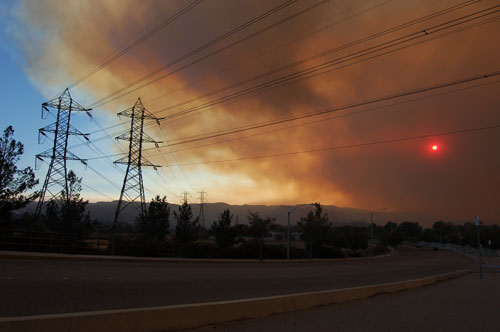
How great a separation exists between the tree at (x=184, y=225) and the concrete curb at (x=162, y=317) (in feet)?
146

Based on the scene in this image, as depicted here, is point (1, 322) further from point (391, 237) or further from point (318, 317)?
point (391, 237)

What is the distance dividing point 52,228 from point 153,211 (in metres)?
13.6

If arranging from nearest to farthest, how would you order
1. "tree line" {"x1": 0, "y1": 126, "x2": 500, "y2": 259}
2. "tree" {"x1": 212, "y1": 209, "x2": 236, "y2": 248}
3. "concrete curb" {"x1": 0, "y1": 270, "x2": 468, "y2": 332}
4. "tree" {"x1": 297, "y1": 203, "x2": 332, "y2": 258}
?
"concrete curb" {"x1": 0, "y1": 270, "x2": 468, "y2": 332} → "tree line" {"x1": 0, "y1": 126, "x2": 500, "y2": 259} → "tree" {"x1": 212, "y1": 209, "x2": 236, "y2": 248} → "tree" {"x1": 297, "y1": 203, "x2": 332, "y2": 258}

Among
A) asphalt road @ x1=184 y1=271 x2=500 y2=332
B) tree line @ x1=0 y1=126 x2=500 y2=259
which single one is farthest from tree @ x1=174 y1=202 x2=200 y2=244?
asphalt road @ x1=184 y1=271 x2=500 y2=332

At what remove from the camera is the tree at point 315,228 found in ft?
184

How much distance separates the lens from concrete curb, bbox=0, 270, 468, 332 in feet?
16.4

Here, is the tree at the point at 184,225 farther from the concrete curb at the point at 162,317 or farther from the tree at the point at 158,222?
the concrete curb at the point at 162,317

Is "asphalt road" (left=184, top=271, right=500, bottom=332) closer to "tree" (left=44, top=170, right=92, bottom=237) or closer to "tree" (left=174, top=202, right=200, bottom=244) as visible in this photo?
"tree" (left=44, top=170, right=92, bottom=237)

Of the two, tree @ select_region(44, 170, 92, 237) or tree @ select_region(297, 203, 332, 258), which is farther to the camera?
tree @ select_region(297, 203, 332, 258)

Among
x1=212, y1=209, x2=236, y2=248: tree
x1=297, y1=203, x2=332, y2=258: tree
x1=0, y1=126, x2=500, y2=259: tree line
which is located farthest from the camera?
x1=297, y1=203, x2=332, y2=258: tree

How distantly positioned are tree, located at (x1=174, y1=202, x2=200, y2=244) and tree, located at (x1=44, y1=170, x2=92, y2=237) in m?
15.8

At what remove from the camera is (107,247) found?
3284 cm

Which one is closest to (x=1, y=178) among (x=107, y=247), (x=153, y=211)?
(x=107, y=247)

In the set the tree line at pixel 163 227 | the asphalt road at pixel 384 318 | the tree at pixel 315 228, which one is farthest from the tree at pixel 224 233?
the asphalt road at pixel 384 318
